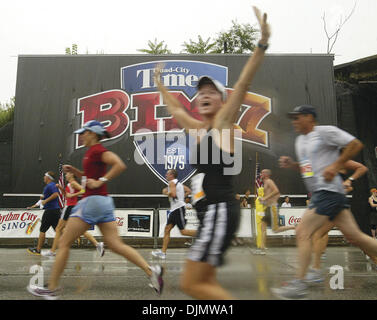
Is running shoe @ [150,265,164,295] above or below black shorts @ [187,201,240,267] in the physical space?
below

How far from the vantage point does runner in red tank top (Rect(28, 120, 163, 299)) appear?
4.19 metres

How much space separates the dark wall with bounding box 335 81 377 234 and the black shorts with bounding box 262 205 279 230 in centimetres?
632

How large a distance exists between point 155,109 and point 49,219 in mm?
8763

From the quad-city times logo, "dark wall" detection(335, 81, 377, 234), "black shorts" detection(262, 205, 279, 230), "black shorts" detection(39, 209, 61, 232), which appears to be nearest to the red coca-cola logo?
"black shorts" detection(262, 205, 279, 230)

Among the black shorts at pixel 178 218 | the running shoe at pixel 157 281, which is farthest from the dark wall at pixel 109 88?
the running shoe at pixel 157 281

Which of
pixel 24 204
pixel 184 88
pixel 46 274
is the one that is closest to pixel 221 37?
pixel 184 88

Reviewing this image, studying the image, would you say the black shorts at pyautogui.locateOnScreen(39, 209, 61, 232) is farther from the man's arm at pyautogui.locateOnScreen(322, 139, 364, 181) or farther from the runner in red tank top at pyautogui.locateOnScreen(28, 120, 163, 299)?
the man's arm at pyautogui.locateOnScreen(322, 139, 364, 181)

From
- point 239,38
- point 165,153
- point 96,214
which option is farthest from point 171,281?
point 239,38

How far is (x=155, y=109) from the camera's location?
17.3 metres

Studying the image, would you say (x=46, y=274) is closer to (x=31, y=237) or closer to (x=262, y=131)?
(x=31, y=237)

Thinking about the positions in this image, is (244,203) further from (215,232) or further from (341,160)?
(215,232)

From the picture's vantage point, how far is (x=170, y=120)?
17156mm

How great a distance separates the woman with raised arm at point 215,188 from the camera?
235cm

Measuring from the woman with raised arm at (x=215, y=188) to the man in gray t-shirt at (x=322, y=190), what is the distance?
175cm
